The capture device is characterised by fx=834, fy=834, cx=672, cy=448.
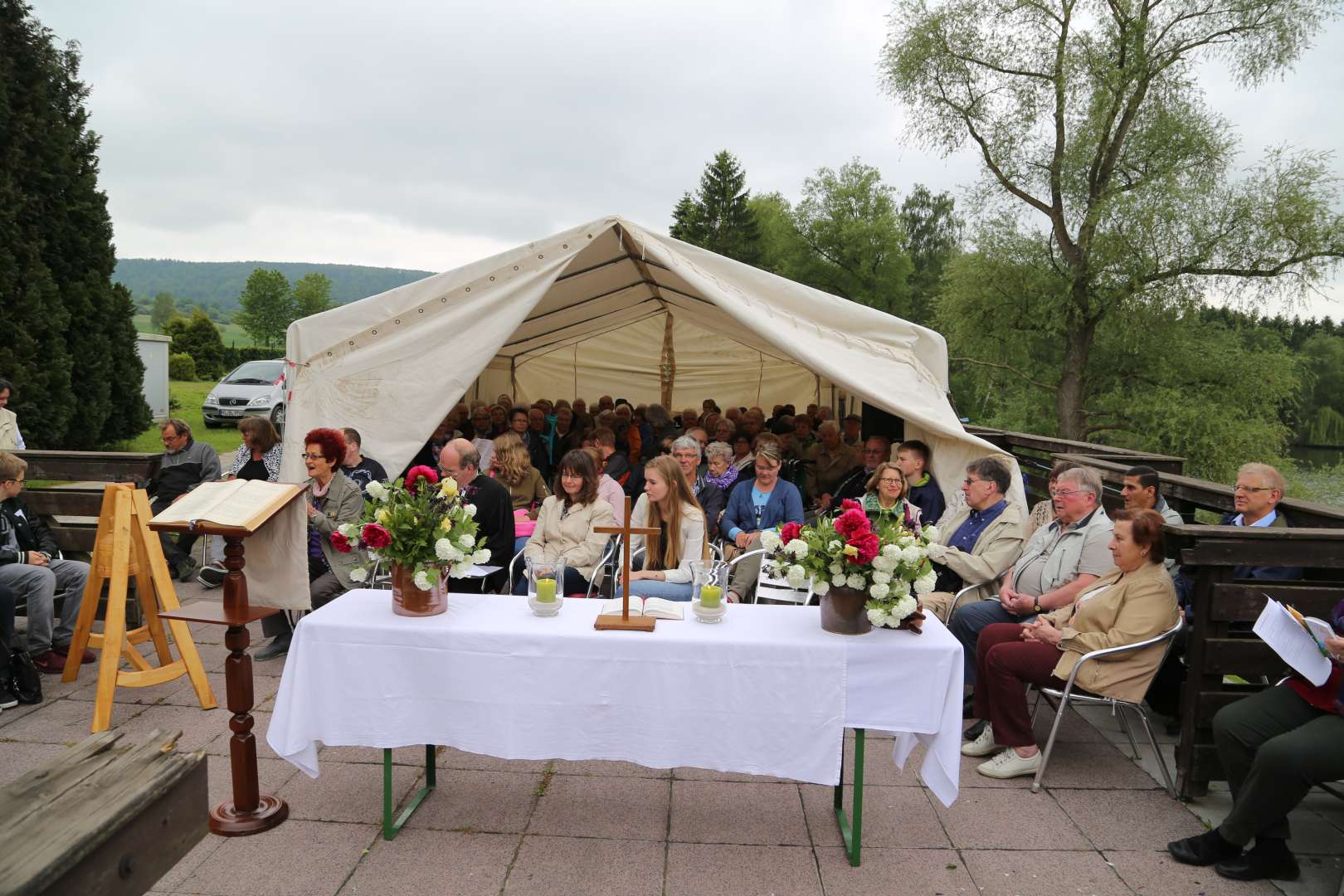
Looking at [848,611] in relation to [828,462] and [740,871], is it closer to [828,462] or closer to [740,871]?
[740,871]

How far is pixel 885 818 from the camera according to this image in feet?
9.91

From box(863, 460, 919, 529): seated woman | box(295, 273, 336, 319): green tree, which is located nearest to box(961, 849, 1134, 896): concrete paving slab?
box(863, 460, 919, 529): seated woman

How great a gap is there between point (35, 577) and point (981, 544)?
4.74 meters

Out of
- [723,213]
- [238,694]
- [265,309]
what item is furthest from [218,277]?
[238,694]

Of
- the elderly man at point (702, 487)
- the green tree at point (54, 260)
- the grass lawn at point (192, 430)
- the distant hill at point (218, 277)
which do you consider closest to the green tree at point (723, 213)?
the grass lawn at point (192, 430)

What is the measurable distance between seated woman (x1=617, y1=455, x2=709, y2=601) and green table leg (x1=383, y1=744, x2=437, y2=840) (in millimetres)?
1373

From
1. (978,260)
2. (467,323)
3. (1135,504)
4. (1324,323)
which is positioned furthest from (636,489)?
(1324,323)

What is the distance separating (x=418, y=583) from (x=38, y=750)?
2.02 meters

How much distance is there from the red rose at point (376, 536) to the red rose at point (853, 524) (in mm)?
1499

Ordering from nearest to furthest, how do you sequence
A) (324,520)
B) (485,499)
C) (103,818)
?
1. (103,818)
2. (324,520)
3. (485,499)

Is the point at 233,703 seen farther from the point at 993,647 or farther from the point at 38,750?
the point at 993,647

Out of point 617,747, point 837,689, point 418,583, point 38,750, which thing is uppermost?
point 418,583

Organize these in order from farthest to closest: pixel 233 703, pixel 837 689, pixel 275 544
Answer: pixel 275 544 < pixel 233 703 < pixel 837 689

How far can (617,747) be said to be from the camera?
268cm
